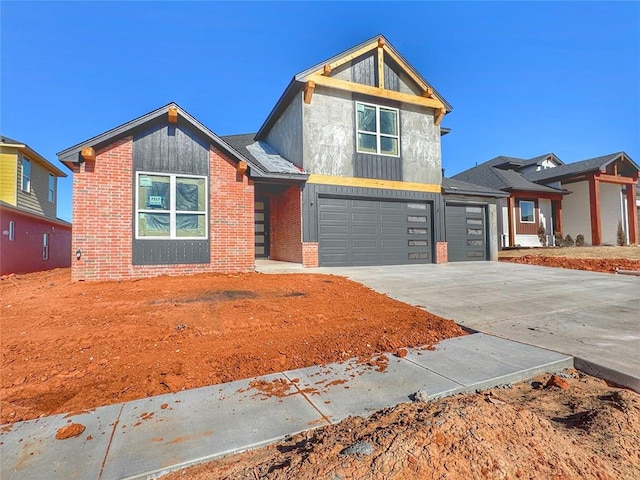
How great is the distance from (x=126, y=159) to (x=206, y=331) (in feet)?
21.3

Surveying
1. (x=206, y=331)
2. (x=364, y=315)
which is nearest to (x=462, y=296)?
(x=364, y=315)

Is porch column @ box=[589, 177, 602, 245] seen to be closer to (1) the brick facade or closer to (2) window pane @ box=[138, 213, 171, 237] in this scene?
(1) the brick facade

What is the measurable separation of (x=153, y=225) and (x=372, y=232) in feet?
23.2

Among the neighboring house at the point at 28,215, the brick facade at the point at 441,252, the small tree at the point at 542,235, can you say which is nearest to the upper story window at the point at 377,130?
the brick facade at the point at 441,252

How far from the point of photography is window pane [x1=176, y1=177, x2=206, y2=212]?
8.96 m

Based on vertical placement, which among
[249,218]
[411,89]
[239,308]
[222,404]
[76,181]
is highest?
[411,89]

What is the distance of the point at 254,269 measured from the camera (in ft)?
31.4

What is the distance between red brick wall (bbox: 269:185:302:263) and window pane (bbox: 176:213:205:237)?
3091mm

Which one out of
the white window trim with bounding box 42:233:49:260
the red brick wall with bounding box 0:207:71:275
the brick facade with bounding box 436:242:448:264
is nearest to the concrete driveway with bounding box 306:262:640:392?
the brick facade with bounding box 436:242:448:264

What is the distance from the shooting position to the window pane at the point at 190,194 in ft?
29.4

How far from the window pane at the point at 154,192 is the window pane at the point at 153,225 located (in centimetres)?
22

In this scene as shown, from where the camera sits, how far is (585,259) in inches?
518

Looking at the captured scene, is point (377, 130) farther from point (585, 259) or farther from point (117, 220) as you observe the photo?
point (585, 259)

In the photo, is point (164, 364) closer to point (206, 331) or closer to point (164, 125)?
point (206, 331)
